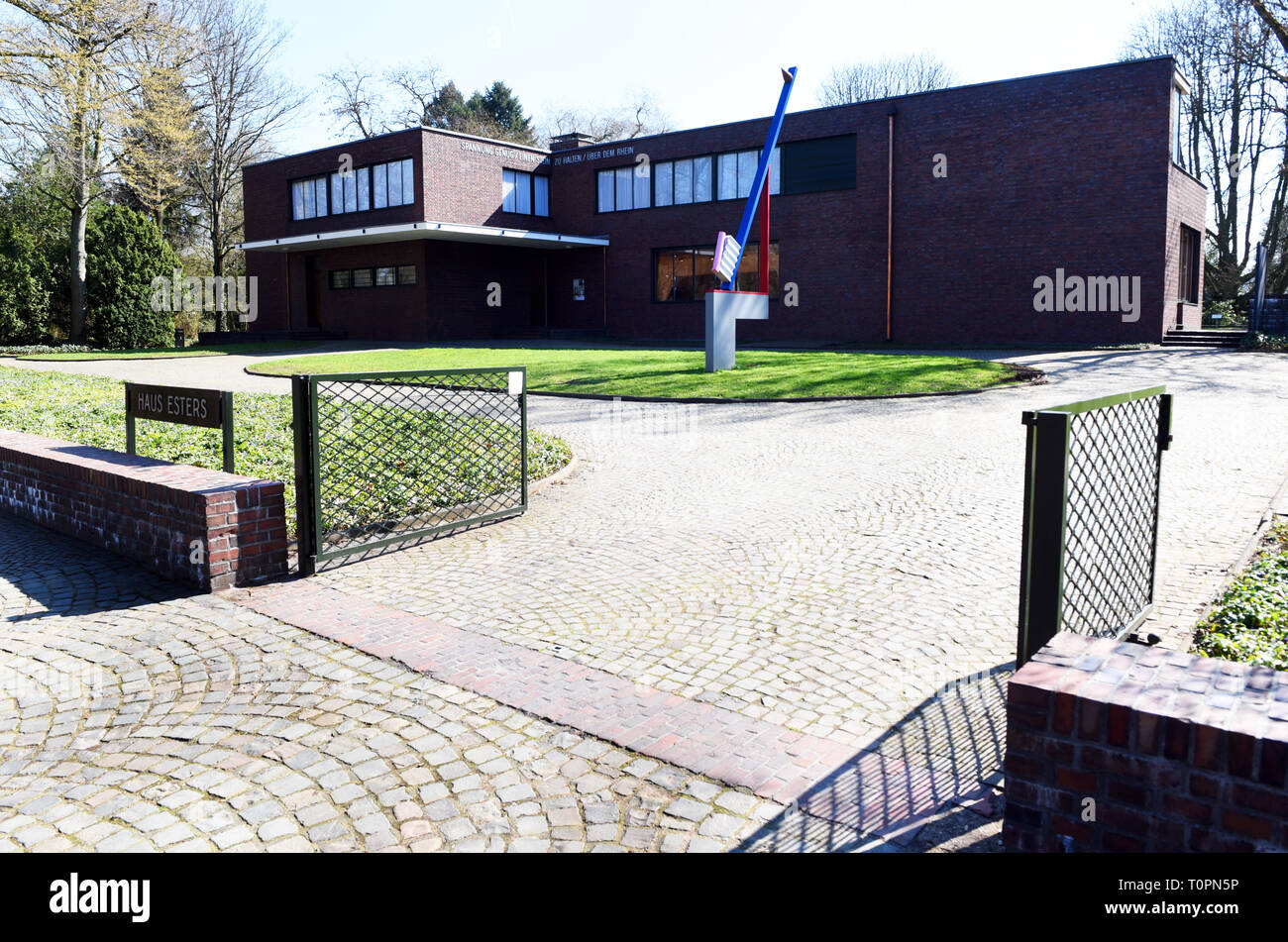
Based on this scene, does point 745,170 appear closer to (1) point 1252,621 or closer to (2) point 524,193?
(2) point 524,193

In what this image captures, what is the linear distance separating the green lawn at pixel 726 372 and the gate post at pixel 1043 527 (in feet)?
38.4

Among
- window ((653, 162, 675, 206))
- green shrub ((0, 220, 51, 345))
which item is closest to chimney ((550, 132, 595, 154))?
window ((653, 162, 675, 206))

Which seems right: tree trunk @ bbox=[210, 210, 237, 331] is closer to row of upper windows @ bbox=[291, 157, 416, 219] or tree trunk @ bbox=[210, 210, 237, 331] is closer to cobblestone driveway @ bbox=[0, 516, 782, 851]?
row of upper windows @ bbox=[291, 157, 416, 219]

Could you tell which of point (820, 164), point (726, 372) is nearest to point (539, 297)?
point (820, 164)

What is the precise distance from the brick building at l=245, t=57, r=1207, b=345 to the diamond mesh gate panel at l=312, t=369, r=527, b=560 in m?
22.6

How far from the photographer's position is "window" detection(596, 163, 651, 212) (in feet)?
114

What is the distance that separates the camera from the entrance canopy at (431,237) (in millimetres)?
31797

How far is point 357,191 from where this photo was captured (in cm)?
3525

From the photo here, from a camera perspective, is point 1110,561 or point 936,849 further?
point 1110,561

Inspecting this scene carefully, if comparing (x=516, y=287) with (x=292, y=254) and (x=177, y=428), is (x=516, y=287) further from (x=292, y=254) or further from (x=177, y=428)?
(x=177, y=428)

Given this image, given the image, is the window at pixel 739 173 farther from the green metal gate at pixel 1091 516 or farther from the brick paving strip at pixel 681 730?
the brick paving strip at pixel 681 730
